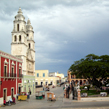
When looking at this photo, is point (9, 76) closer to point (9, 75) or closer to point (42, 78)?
point (9, 75)

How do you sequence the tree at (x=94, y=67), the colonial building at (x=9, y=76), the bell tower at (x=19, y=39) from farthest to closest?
the bell tower at (x=19, y=39)
the tree at (x=94, y=67)
the colonial building at (x=9, y=76)

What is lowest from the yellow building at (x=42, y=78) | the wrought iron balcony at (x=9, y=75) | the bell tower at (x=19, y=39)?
the yellow building at (x=42, y=78)

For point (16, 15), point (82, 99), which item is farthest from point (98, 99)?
point (16, 15)

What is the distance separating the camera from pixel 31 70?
139ft

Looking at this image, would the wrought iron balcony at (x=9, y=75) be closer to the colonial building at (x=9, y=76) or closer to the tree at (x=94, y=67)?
the colonial building at (x=9, y=76)

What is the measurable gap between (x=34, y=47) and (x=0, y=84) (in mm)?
22251

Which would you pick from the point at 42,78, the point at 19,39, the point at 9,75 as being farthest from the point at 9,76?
the point at 42,78

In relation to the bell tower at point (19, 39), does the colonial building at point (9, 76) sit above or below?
below

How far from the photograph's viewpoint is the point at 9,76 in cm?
2753

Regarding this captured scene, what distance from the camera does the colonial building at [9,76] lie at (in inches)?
994

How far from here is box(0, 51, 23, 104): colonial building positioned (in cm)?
2525

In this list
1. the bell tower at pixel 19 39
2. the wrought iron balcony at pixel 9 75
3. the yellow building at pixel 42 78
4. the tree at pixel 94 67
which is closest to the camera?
the wrought iron balcony at pixel 9 75

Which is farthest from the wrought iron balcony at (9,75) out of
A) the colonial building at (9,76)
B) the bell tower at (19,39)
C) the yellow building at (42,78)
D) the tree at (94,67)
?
the yellow building at (42,78)

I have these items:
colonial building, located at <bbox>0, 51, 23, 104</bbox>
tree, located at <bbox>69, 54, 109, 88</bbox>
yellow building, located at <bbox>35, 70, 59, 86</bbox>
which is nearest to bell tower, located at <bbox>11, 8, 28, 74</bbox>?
colonial building, located at <bbox>0, 51, 23, 104</bbox>
